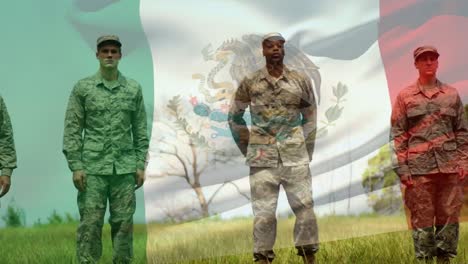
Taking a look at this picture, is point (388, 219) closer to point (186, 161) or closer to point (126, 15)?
point (186, 161)

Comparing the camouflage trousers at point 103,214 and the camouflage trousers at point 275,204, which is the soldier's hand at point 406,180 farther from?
the camouflage trousers at point 103,214

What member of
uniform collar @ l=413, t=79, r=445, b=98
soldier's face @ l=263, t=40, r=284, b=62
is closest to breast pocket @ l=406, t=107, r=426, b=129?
uniform collar @ l=413, t=79, r=445, b=98

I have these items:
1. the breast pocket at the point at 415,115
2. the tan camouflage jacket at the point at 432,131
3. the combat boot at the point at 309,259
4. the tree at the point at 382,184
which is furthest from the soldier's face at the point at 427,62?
the combat boot at the point at 309,259

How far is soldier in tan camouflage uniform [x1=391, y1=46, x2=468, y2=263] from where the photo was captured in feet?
21.4

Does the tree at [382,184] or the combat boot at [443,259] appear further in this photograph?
the combat boot at [443,259]

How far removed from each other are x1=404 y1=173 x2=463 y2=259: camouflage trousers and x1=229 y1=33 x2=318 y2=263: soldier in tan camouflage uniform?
3.58 feet

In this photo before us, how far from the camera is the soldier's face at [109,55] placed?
5801 millimetres

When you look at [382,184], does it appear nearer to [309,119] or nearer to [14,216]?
[309,119]

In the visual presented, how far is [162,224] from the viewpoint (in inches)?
216

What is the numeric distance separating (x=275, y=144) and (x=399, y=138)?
106 cm

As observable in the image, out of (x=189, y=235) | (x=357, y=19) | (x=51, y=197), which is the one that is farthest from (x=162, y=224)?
(x=357, y=19)

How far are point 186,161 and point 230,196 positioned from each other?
0.38 meters

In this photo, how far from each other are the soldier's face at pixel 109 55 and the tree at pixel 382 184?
1.71 m

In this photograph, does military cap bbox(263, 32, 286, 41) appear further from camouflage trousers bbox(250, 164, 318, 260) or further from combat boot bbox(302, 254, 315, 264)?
combat boot bbox(302, 254, 315, 264)
